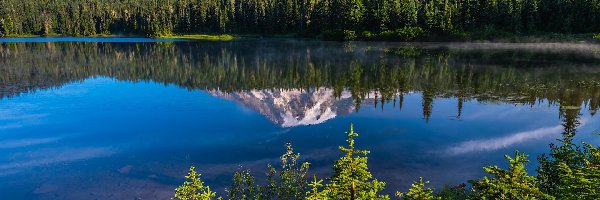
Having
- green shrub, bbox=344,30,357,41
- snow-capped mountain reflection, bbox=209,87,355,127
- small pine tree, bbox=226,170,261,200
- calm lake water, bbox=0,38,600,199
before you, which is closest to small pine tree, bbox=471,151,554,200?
small pine tree, bbox=226,170,261,200

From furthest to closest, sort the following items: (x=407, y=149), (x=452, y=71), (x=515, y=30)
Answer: (x=515, y=30)
(x=452, y=71)
(x=407, y=149)

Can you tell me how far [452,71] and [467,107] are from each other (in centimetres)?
2938

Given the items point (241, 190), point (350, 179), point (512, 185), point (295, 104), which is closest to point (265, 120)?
point (295, 104)

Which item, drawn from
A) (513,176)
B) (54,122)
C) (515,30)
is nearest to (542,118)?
(513,176)

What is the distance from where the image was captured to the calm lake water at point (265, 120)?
29.8m

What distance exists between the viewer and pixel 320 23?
18588 centimetres

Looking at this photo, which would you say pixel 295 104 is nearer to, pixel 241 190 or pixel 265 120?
pixel 265 120

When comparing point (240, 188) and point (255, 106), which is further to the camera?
point (255, 106)

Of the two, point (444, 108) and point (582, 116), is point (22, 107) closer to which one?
point (444, 108)

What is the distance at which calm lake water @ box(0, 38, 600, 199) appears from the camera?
2978 centimetres

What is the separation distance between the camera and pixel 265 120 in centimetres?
4462

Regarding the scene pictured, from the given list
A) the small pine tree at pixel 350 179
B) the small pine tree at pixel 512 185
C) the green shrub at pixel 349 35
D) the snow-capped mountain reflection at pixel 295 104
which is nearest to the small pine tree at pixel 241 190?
the small pine tree at pixel 350 179

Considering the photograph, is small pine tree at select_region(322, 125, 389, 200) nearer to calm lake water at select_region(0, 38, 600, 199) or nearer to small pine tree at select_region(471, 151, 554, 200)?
small pine tree at select_region(471, 151, 554, 200)

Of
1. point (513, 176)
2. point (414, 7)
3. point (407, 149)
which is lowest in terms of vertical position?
point (407, 149)
